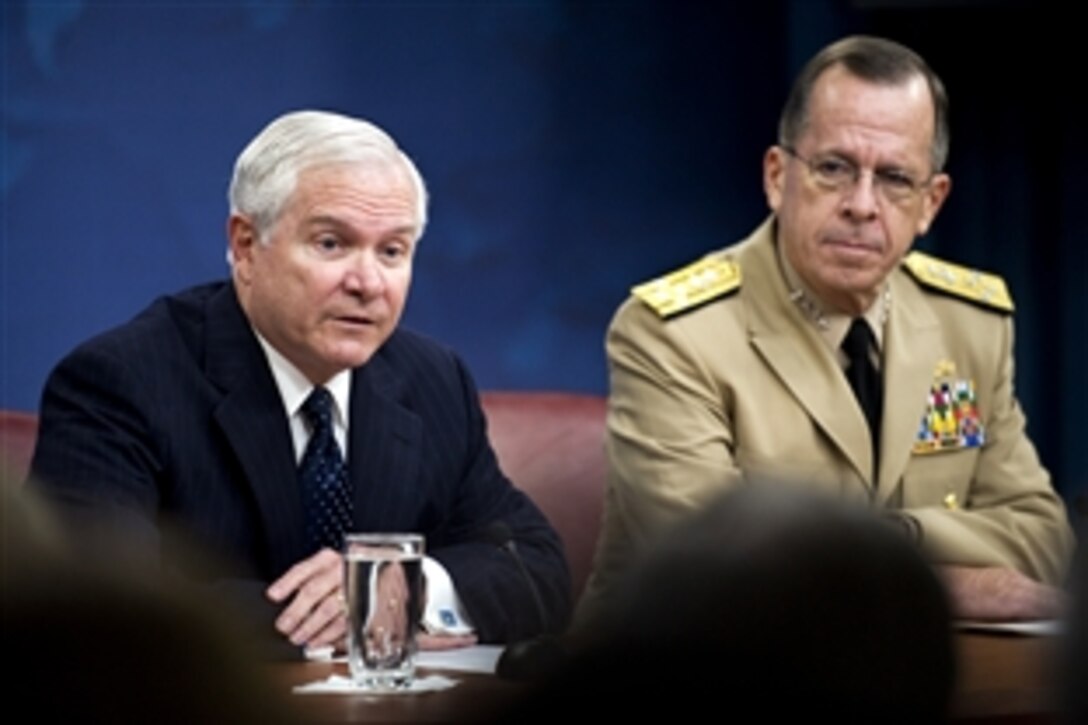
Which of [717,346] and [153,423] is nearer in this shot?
[153,423]

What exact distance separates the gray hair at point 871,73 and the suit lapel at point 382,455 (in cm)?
89

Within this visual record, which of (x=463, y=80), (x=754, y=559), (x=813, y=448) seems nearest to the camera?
(x=754, y=559)

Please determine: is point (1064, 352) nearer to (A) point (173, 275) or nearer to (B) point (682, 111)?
(B) point (682, 111)

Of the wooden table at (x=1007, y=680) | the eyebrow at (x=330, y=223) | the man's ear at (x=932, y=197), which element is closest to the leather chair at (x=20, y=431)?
the eyebrow at (x=330, y=223)

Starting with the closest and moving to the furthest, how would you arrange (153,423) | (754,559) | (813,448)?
(754,559), (153,423), (813,448)

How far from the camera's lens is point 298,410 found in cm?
280

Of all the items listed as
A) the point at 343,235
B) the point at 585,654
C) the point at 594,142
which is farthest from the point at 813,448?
the point at 585,654

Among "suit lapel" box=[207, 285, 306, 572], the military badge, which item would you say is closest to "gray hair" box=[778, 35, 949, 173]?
the military badge

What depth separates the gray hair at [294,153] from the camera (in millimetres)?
2787

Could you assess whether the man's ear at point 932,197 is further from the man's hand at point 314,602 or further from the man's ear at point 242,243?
the man's hand at point 314,602

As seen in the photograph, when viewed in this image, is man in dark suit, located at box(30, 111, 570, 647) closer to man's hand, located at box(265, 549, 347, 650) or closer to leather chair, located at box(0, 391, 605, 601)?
man's hand, located at box(265, 549, 347, 650)

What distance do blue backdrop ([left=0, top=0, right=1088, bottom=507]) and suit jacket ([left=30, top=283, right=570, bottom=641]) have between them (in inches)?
41.7

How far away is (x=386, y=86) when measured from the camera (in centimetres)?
422

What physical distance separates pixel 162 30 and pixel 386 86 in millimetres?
500
